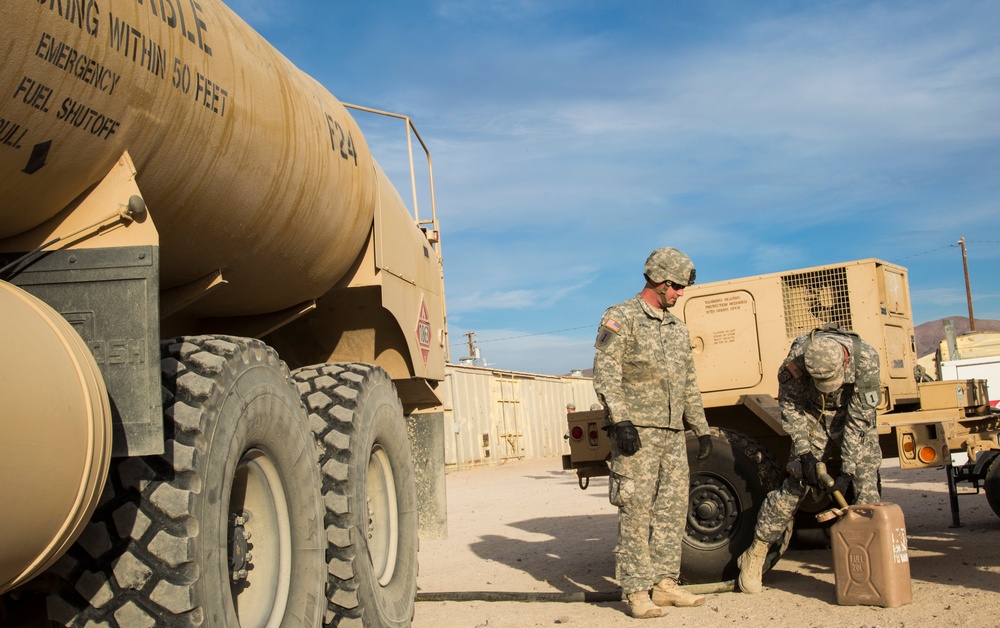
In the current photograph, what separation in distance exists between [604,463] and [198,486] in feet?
16.3

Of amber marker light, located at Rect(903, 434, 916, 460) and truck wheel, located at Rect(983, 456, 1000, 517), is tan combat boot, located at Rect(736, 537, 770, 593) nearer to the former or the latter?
amber marker light, located at Rect(903, 434, 916, 460)

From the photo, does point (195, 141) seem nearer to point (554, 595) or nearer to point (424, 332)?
point (424, 332)

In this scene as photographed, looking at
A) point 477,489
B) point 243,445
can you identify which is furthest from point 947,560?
point 477,489

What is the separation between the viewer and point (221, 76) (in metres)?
3.39

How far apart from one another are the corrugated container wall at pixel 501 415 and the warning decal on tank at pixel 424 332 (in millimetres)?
16914

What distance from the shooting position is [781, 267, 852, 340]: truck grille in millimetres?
7508

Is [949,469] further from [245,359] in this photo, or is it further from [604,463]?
[245,359]

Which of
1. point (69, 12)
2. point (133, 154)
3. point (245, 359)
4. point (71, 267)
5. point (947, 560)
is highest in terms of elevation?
point (69, 12)

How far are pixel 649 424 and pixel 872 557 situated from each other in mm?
1465

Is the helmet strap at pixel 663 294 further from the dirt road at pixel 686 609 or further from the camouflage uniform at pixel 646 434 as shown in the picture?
the dirt road at pixel 686 609

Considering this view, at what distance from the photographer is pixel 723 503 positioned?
6.50m

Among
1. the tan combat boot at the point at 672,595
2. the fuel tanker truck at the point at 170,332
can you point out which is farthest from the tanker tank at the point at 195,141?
the tan combat boot at the point at 672,595

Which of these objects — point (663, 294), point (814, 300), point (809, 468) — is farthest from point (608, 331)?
point (814, 300)

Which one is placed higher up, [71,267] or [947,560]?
[71,267]
